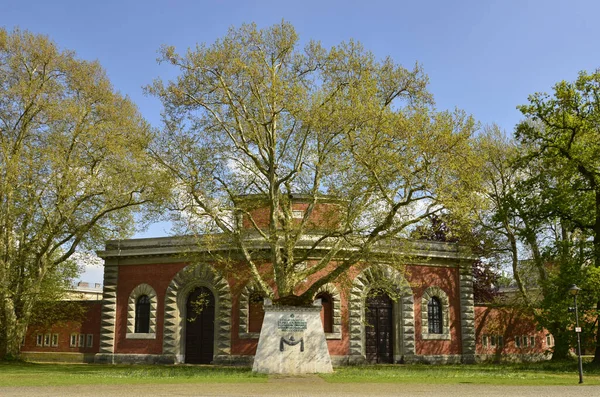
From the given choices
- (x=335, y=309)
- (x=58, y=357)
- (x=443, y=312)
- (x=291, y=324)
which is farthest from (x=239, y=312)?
(x=58, y=357)

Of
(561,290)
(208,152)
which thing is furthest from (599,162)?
(208,152)

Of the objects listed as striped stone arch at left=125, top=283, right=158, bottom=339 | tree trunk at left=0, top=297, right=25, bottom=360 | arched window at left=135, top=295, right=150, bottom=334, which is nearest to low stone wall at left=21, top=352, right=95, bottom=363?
tree trunk at left=0, top=297, right=25, bottom=360

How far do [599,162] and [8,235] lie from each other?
2810 centimetres

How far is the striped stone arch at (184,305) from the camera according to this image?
29.9 m

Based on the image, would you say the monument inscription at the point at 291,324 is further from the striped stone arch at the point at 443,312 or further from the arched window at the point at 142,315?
the arched window at the point at 142,315

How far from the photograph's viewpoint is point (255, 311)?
29.9 m

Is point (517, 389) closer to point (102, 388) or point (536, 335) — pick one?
point (102, 388)

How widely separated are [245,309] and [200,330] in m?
2.88

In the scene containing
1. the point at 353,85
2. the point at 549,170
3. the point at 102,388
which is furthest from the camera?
the point at 549,170

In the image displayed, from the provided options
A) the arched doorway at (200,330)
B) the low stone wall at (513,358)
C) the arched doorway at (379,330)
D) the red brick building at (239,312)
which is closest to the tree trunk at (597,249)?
the low stone wall at (513,358)

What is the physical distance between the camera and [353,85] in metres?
23.5

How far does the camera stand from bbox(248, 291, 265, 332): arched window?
2972 cm

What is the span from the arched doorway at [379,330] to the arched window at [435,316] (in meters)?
2.24

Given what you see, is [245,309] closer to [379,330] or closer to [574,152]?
[379,330]
